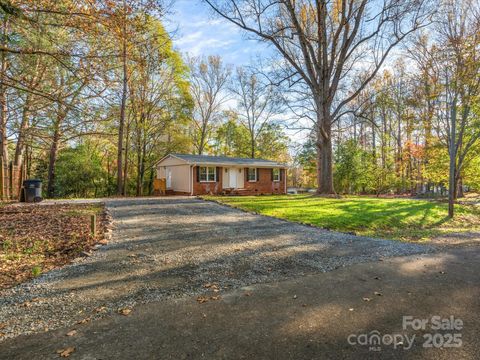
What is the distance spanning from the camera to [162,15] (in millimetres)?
6879

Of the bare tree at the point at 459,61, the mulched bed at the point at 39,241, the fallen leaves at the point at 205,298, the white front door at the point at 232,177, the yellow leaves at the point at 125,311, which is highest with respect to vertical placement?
the bare tree at the point at 459,61

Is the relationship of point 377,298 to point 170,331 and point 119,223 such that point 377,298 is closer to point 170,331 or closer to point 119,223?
point 170,331

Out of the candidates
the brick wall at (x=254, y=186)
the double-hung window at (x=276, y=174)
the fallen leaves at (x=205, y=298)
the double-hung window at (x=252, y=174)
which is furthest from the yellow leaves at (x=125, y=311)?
the double-hung window at (x=276, y=174)

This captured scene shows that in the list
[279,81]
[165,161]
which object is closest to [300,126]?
A: [279,81]

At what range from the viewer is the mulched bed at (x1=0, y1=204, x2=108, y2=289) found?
14.6 ft

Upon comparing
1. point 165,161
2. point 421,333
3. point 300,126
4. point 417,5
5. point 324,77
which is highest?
point 417,5

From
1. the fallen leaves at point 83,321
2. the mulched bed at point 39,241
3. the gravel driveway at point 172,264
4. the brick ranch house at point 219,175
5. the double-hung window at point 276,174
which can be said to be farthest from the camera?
the double-hung window at point 276,174

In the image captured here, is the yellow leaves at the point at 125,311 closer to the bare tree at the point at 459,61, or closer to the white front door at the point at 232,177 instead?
the bare tree at the point at 459,61

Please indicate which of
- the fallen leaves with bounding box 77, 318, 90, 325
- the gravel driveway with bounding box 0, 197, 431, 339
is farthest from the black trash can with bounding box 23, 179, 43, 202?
the fallen leaves with bounding box 77, 318, 90, 325

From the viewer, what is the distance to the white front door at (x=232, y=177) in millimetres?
19906

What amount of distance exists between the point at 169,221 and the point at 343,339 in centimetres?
669

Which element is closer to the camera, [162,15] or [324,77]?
[162,15]

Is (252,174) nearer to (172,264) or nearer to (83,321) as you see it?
(172,264)

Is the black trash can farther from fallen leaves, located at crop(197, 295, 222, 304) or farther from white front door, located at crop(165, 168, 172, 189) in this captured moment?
fallen leaves, located at crop(197, 295, 222, 304)
